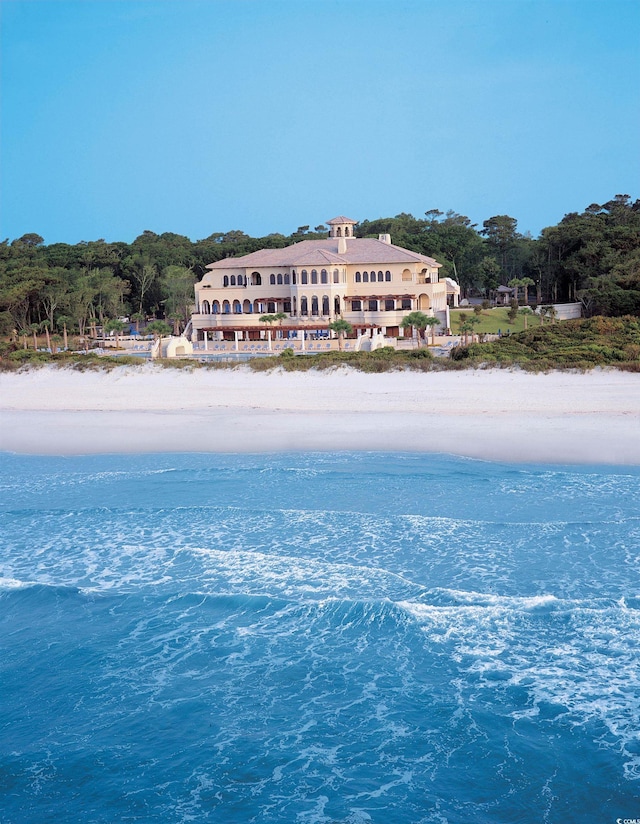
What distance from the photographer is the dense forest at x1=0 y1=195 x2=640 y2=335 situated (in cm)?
5741

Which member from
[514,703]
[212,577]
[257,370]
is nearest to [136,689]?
[212,577]

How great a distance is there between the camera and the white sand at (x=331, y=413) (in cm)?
2634

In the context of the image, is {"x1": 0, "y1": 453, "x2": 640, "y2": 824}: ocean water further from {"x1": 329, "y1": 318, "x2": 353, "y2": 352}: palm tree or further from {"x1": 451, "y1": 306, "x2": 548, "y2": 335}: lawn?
{"x1": 451, "y1": 306, "x2": 548, "y2": 335}: lawn

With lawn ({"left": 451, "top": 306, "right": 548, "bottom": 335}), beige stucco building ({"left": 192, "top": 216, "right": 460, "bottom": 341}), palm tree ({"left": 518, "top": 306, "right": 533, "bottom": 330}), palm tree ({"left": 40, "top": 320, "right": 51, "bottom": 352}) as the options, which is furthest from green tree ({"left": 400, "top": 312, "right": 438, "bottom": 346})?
palm tree ({"left": 40, "top": 320, "right": 51, "bottom": 352})

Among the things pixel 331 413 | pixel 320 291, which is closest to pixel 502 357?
pixel 331 413

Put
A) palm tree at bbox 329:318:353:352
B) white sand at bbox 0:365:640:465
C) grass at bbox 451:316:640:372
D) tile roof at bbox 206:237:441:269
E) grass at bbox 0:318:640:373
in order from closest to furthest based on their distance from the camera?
white sand at bbox 0:365:640:465, grass at bbox 451:316:640:372, grass at bbox 0:318:640:373, palm tree at bbox 329:318:353:352, tile roof at bbox 206:237:441:269

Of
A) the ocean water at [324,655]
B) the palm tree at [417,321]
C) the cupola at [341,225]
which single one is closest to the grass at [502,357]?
the palm tree at [417,321]

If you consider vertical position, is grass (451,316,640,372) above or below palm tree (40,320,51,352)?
below

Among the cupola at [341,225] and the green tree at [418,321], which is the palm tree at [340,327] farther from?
the cupola at [341,225]

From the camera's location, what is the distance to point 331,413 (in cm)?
3078

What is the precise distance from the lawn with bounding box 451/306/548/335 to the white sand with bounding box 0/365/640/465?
18969 millimetres

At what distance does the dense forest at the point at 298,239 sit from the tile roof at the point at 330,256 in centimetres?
570

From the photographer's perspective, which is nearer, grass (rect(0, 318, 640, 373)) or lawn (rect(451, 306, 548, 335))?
grass (rect(0, 318, 640, 373))

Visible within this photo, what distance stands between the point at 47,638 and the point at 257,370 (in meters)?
24.7
